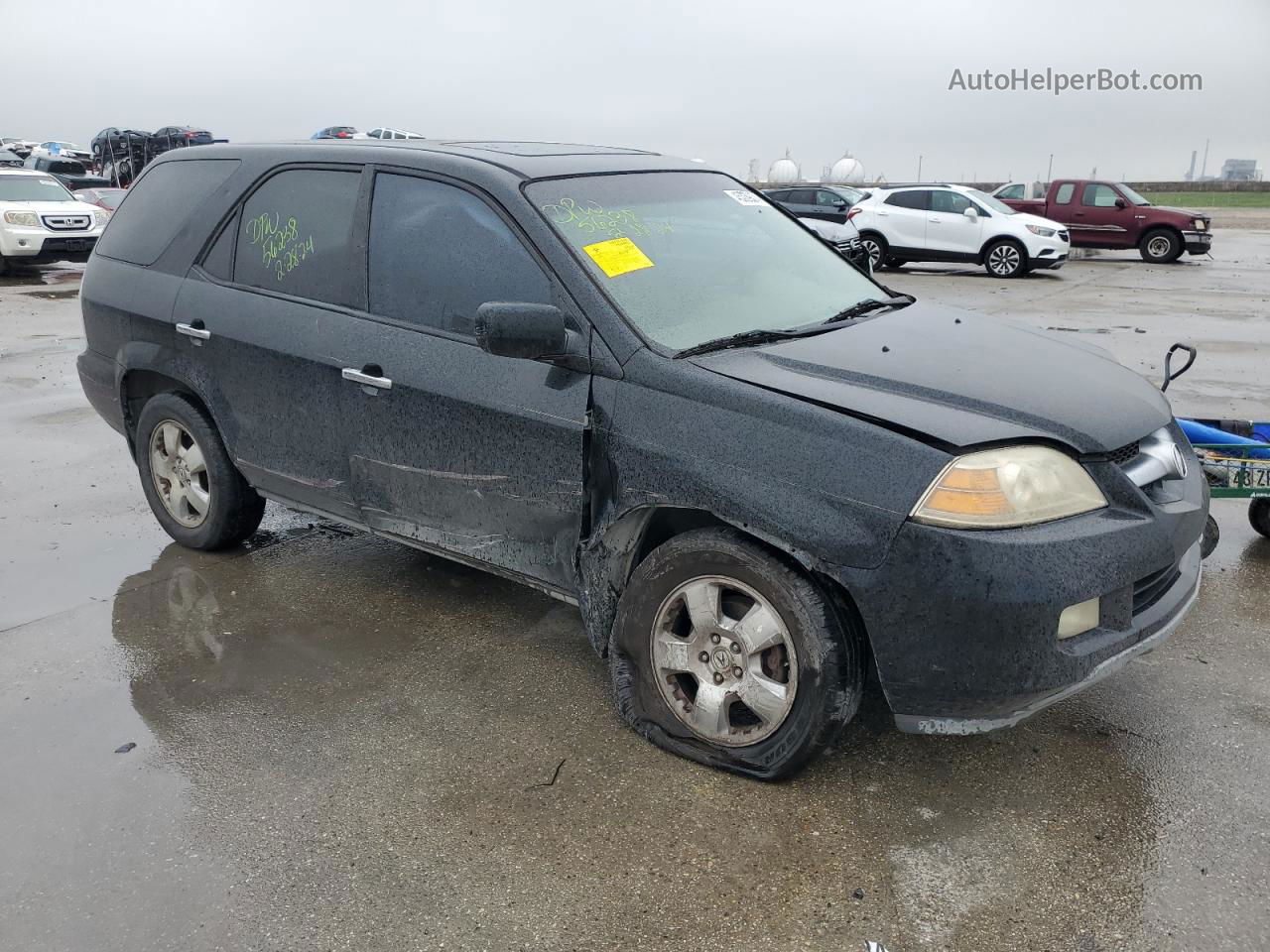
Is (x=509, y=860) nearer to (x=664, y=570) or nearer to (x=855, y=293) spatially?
(x=664, y=570)

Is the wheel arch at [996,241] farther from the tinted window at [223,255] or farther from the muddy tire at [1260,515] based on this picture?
the tinted window at [223,255]

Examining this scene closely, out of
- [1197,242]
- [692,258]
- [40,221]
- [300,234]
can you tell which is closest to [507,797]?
[692,258]

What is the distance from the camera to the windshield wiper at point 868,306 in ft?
12.2

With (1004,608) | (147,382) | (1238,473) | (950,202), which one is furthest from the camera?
(950,202)

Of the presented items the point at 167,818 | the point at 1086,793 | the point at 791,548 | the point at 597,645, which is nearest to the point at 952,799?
the point at 1086,793

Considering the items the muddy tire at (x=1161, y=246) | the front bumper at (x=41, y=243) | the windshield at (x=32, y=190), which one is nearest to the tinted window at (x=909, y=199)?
the muddy tire at (x=1161, y=246)

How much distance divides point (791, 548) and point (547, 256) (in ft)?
4.03

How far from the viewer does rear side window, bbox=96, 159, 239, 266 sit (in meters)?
4.49

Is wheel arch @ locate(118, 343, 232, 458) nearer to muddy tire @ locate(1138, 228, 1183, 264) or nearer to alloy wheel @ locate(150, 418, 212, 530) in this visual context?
alloy wheel @ locate(150, 418, 212, 530)

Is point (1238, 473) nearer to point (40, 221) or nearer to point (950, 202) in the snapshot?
point (950, 202)

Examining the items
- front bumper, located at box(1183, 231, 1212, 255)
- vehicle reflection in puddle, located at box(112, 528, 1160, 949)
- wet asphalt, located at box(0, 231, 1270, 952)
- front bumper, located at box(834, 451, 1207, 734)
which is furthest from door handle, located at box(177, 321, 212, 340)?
front bumper, located at box(1183, 231, 1212, 255)

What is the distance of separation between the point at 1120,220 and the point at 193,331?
21.7m

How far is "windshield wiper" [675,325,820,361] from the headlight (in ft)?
2.86

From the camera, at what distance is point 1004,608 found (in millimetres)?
2566
